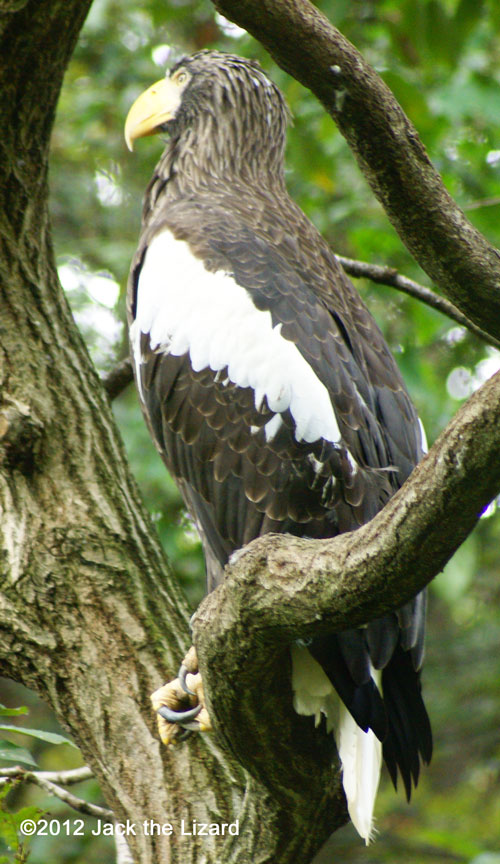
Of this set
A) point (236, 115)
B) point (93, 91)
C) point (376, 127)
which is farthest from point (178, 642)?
point (93, 91)

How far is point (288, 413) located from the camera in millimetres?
2570

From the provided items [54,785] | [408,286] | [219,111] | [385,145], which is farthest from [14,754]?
[219,111]

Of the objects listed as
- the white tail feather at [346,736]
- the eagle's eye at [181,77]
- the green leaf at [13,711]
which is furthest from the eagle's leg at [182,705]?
the eagle's eye at [181,77]

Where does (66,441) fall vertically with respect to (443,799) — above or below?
above

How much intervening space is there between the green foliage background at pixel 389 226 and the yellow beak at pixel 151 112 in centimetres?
49

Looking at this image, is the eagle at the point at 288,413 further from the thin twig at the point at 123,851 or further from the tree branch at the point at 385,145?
the tree branch at the point at 385,145

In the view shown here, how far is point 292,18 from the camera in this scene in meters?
1.72

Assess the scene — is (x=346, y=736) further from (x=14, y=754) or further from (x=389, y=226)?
(x=389, y=226)

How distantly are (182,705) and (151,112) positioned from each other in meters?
2.51

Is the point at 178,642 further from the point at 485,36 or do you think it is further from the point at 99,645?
the point at 485,36

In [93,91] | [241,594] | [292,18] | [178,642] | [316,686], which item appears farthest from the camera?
[93,91]

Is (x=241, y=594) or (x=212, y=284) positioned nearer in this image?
(x=241, y=594)

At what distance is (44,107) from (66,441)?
1.03m

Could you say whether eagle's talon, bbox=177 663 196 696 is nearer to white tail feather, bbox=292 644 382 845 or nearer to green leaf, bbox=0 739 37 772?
white tail feather, bbox=292 644 382 845
